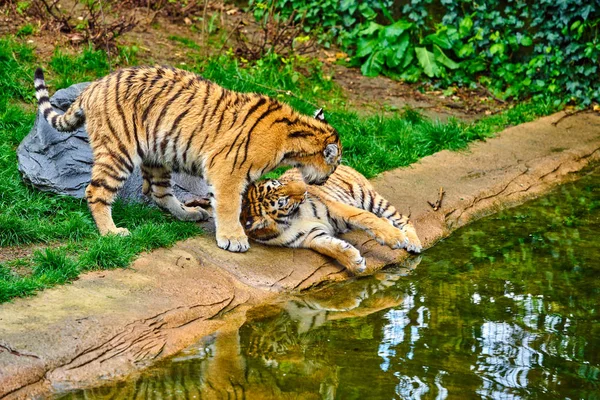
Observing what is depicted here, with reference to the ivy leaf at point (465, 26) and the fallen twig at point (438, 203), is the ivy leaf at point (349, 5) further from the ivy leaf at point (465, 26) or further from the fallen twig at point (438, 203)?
the fallen twig at point (438, 203)

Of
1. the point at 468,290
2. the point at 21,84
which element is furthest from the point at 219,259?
the point at 21,84

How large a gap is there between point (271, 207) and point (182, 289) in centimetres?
121

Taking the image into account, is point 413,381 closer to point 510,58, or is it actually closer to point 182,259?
point 182,259

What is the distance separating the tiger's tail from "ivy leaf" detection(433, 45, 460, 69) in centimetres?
558

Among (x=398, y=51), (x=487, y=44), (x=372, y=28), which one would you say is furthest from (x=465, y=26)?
(x=372, y=28)

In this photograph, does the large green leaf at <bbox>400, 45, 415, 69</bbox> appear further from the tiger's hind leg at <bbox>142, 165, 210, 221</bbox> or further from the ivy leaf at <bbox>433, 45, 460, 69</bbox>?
the tiger's hind leg at <bbox>142, 165, 210, 221</bbox>

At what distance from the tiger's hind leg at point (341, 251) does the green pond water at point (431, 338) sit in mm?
132

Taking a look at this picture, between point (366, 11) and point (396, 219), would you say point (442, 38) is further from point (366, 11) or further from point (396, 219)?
point (396, 219)

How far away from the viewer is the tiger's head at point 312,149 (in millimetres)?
6258

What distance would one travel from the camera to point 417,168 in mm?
8047

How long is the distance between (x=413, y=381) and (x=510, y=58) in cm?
723

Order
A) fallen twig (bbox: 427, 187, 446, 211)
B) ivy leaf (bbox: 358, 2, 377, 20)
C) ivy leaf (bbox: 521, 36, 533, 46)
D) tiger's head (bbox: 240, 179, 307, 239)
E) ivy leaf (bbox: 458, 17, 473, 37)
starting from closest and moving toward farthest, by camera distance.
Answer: tiger's head (bbox: 240, 179, 307, 239)
fallen twig (bbox: 427, 187, 446, 211)
ivy leaf (bbox: 521, 36, 533, 46)
ivy leaf (bbox: 458, 17, 473, 37)
ivy leaf (bbox: 358, 2, 377, 20)

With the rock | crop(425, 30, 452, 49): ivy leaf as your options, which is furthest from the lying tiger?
crop(425, 30, 452, 49): ivy leaf

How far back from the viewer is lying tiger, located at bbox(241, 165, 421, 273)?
20.4 feet
